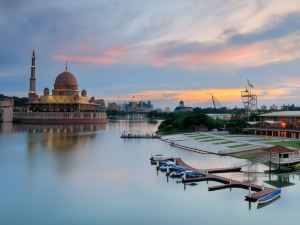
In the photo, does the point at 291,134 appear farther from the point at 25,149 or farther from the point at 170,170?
the point at 25,149

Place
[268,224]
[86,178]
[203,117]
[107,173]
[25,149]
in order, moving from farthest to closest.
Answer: [203,117] < [25,149] < [107,173] < [86,178] < [268,224]

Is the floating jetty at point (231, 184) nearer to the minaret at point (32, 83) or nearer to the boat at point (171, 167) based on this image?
the boat at point (171, 167)

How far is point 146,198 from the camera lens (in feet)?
107

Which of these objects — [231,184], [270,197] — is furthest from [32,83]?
[270,197]

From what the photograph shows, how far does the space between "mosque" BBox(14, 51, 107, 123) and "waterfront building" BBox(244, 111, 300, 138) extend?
4561 inches

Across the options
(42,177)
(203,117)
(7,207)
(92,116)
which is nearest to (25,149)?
(42,177)

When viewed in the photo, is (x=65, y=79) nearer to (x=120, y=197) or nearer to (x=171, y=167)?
(x=171, y=167)

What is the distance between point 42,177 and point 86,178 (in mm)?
4975

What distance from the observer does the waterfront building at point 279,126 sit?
2997 inches

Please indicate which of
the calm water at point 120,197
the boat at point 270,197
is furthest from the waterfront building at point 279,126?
the boat at point 270,197

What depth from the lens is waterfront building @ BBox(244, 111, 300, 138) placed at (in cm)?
7612

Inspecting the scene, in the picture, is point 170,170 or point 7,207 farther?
point 170,170

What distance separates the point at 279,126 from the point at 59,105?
13649 centimetres

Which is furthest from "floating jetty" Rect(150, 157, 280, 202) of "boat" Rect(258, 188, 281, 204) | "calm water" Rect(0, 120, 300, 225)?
"calm water" Rect(0, 120, 300, 225)
